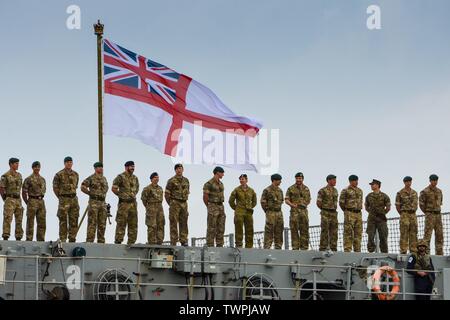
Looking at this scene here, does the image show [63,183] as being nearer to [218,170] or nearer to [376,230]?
[218,170]

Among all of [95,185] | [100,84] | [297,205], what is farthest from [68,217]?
[297,205]

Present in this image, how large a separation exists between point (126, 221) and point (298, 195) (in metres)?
3.98

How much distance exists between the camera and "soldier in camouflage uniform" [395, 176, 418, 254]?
24.5 meters

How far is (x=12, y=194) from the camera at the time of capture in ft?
69.4

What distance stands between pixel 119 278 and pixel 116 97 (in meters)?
4.53

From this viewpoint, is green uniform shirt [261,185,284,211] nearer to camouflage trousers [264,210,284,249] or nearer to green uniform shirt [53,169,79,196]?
camouflage trousers [264,210,284,249]

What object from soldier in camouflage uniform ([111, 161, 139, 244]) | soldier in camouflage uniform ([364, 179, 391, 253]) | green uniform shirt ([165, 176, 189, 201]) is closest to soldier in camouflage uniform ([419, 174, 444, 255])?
soldier in camouflage uniform ([364, 179, 391, 253])

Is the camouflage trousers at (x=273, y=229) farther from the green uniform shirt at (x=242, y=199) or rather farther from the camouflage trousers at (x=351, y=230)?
the camouflage trousers at (x=351, y=230)

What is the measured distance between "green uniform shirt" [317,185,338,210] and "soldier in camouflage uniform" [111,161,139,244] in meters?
4.34

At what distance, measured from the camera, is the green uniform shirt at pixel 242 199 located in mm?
23078

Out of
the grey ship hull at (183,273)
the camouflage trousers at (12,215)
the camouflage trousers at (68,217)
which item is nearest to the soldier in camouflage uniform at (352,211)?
the grey ship hull at (183,273)

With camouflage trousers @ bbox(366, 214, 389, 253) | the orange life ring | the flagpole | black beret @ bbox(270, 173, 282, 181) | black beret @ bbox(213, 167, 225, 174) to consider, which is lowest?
the orange life ring

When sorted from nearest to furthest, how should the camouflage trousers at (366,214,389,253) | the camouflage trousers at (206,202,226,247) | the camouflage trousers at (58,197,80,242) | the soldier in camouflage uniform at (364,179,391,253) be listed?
the camouflage trousers at (58,197,80,242)
the camouflage trousers at (206,202,226,247)
the soldier in camouflage uniform at (364,179,391,253)
the camouflage trousers at (366,214,389,253)
